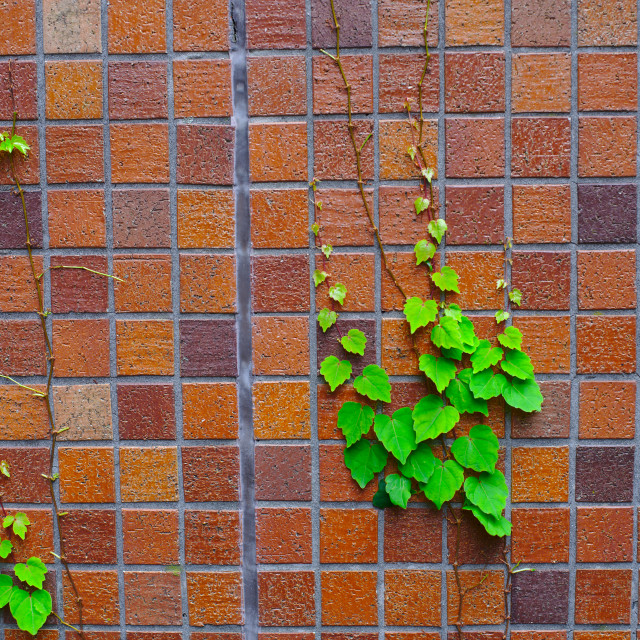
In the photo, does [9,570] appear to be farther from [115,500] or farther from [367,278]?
[367,278]

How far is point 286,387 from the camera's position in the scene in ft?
Answer: 3.88

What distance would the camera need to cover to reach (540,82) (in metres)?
1.14

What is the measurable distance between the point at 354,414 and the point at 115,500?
2.14 ft

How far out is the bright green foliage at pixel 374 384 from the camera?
1146 mm

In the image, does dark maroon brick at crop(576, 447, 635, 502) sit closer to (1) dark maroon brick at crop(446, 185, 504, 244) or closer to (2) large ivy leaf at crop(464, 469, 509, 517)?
(2) large ivy leaf at crop(464, 469, 509, 517)

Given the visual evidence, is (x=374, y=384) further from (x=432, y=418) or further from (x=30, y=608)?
(x=30, y=608)

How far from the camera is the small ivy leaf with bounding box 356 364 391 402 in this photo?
1.15 m

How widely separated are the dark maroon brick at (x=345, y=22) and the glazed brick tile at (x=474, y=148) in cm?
30

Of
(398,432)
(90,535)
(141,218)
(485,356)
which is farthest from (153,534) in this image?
(485,356)

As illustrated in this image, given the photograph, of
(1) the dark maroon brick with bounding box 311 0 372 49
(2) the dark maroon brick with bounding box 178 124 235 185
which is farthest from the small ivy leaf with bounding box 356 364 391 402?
(1) the dark maroon brick with bounding box 311 0 372 49

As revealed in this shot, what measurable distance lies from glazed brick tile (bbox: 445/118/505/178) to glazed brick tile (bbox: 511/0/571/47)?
0.21 m

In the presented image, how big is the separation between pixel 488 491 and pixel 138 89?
4.31ft

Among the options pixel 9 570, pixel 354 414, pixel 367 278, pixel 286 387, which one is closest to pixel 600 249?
pixel 367 278

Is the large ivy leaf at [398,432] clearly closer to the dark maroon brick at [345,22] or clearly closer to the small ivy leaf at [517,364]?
the small ivy leaf at [517,364]
